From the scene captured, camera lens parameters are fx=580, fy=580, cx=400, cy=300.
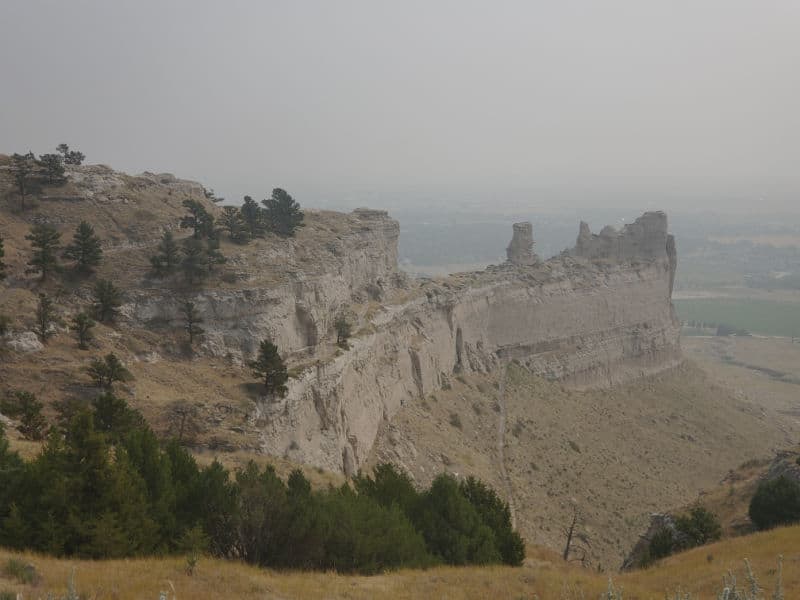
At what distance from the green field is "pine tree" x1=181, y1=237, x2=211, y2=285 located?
14335cm

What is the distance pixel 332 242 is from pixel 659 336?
45320 mm

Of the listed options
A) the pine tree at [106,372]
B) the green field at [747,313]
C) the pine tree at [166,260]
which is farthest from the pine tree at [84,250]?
the green field at [747,313]

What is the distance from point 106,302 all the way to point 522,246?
5082 centimetres

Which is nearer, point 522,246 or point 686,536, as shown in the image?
point 686,536

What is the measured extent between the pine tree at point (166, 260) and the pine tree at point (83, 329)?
7808 millimetres

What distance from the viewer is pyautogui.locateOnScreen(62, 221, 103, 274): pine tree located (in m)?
35.7

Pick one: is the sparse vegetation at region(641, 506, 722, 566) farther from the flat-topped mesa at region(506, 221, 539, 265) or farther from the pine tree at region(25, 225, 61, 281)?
the flat-topped mesa at region(506, 221, 539, 265)

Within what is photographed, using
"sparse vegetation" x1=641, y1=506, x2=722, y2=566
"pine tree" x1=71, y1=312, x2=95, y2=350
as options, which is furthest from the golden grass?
"pine tree" x1=71, y1=312, x2=95, y2=350

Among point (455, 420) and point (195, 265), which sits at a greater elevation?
point (195, 265)

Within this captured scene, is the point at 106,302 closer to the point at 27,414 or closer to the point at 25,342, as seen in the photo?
the point at 25,342

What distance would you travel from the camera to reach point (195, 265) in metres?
37.8

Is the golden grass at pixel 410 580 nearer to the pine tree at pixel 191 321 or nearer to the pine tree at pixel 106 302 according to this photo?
the pine tree at pixel 191 321

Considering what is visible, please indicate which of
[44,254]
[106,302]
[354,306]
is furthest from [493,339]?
[44,254]

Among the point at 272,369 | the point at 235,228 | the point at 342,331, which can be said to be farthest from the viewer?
the point at 235,228
